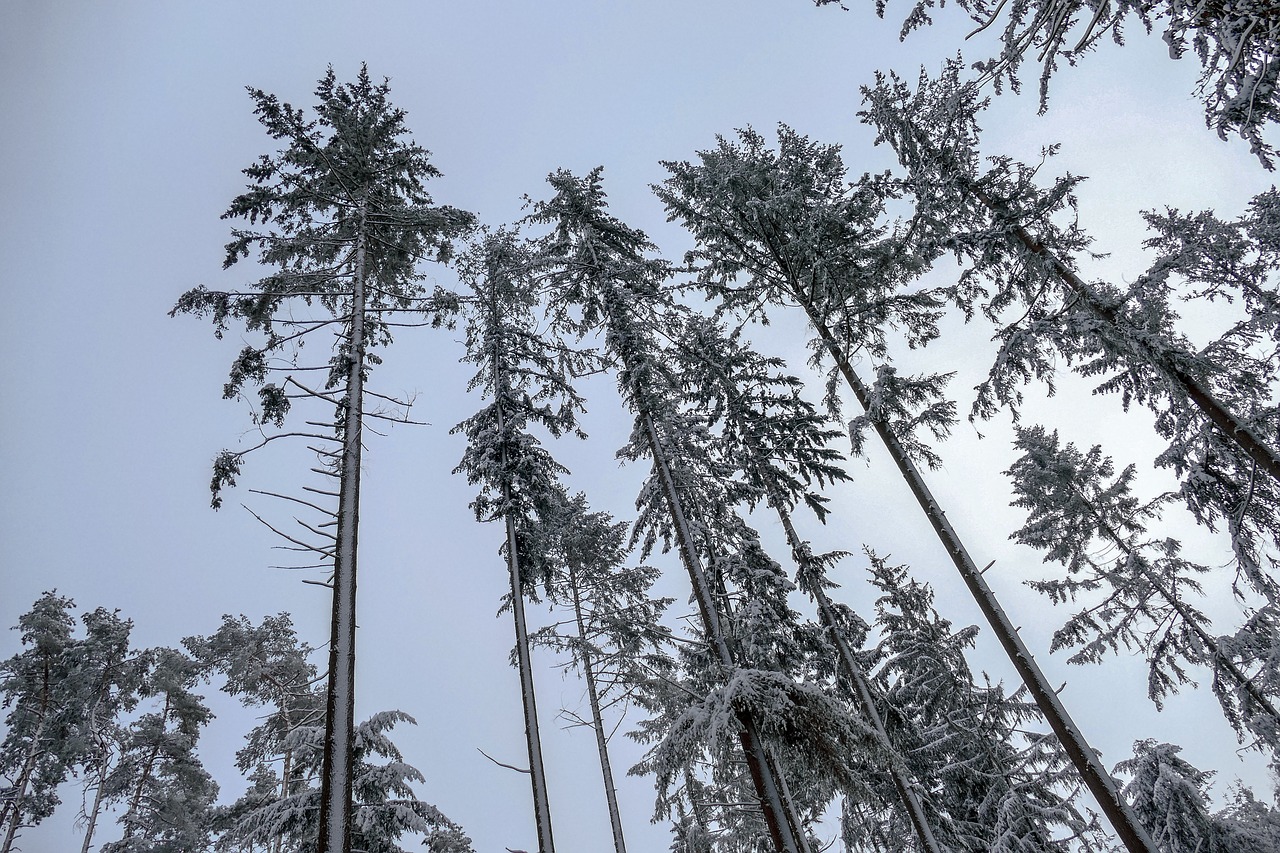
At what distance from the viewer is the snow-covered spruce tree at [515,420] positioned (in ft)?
36.9

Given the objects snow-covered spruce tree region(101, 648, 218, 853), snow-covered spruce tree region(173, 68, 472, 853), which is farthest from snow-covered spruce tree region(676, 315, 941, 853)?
snow-covered spruce tree region(101, 648, 218, 853)

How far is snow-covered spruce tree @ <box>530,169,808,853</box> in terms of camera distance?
833 centimetres

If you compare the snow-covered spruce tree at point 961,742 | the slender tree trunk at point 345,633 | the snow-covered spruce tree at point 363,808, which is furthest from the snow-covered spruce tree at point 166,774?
the snow-covered spruce tree at point 961,742

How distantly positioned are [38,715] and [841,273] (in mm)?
26626

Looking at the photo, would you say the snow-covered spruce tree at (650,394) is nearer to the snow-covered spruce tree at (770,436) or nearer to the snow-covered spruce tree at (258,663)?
the snow-covered spruce tree at (770,436)

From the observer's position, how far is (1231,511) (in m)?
10.8

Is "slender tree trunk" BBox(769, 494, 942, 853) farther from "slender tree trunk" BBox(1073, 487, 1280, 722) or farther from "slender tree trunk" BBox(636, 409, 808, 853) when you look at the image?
"slender tree trunk" BBox(1073, 487, 1280, 722)

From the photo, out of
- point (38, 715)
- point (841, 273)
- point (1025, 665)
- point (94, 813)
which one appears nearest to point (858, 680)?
point (1025, 665)

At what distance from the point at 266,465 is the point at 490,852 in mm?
113949

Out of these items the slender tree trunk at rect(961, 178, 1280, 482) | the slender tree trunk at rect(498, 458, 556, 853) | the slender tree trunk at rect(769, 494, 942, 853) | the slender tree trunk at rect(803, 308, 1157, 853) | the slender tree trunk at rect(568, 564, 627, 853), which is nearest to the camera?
the slender tree trunk at rect(803, 308, 1157, 853)

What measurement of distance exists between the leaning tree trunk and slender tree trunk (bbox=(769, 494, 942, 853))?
5.21m

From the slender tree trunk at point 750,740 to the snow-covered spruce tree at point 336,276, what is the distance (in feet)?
17.8

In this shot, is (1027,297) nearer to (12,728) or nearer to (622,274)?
(622,274)

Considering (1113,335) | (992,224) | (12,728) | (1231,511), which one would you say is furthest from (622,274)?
(12,728)
